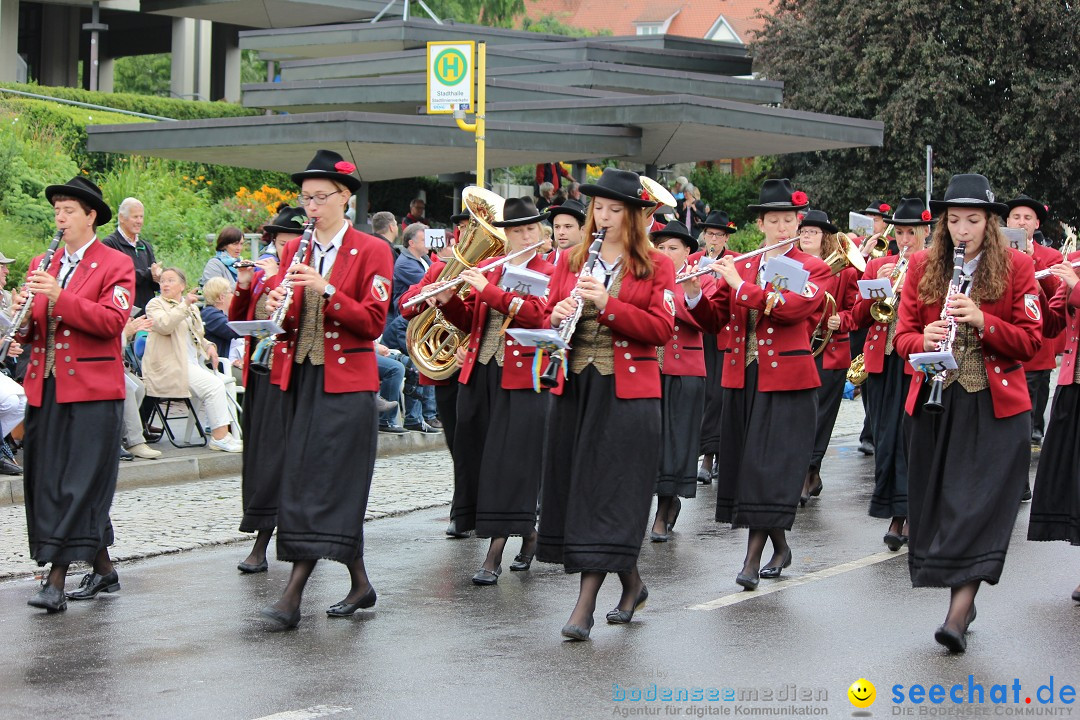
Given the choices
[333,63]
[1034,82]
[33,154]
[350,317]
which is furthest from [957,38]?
[350,317]

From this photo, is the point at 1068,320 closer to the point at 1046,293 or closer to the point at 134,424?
the point at 1046,293

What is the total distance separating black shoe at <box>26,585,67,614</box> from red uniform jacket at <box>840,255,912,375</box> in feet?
20.7

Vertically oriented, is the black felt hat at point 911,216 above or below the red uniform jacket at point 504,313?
above

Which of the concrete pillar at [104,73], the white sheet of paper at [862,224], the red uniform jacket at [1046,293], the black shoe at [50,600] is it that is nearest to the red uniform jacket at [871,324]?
the red uniform jacket at [1046,293]

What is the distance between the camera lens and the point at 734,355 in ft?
28.7

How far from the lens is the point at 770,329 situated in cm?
863

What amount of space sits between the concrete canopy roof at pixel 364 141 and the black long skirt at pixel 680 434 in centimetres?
955

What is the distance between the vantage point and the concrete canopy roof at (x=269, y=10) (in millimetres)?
37156

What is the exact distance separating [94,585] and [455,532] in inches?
100

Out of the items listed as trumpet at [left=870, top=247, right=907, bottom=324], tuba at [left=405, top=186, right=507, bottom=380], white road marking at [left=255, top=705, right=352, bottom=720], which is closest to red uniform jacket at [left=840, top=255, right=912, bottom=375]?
trumpet at [left=870, top=247, right=907, bottom=324]

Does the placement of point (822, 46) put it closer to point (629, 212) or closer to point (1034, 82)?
point (1034, 82)

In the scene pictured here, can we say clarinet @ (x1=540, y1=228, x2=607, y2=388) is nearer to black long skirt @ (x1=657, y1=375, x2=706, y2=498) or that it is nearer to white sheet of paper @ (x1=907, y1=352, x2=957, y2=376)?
white sheet of paper @ (x1=907, y1=352, x2=957, y2=376)

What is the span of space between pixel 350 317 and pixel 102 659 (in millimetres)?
1959

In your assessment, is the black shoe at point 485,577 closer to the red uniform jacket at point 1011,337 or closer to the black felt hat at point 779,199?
the black felt hat at point 779,199
